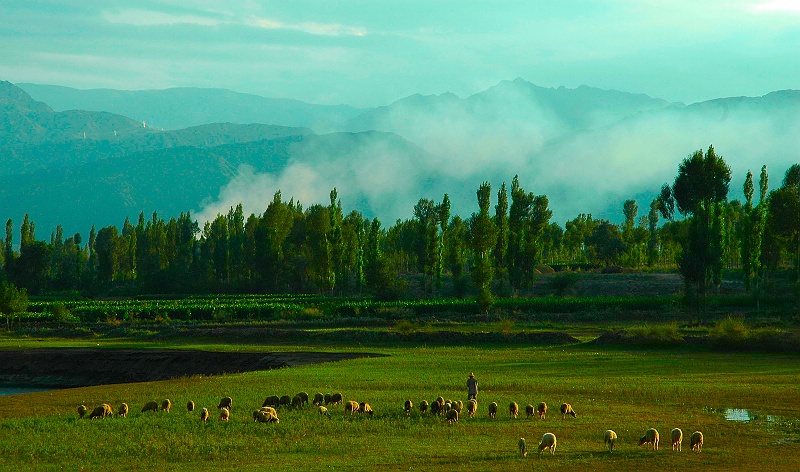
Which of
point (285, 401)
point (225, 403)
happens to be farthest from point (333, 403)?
point (225, 403)

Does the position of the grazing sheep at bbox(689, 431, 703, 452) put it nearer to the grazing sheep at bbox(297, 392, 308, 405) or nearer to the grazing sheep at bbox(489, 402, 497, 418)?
the grazing sheep at bbox(489, 402, 497, 418)

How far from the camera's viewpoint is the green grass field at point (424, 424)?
905 inches

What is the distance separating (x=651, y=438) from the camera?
2425cm

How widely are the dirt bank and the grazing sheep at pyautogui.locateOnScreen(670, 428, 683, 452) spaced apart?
3049 centimetres

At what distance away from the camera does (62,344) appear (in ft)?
219

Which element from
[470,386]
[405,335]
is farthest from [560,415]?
[405,335]

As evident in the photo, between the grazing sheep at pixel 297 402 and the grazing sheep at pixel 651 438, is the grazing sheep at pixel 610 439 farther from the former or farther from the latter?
the grazing sheep at pixel 297 402

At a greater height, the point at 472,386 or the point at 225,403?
the point at 472,386

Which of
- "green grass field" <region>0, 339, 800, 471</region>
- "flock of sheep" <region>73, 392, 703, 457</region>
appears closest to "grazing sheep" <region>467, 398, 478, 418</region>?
"flock of sheep" <region>73, 392, 703, 457</region>

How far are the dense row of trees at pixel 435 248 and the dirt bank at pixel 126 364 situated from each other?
33.3 metres

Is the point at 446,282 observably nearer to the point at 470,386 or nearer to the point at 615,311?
the point at 615,311

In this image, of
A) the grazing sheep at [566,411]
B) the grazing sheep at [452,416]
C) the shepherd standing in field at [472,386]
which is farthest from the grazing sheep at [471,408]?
the grazing sheep at [566,411]

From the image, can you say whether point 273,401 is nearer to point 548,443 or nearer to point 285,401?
point 285,401

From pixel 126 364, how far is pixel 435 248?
63.1 m
